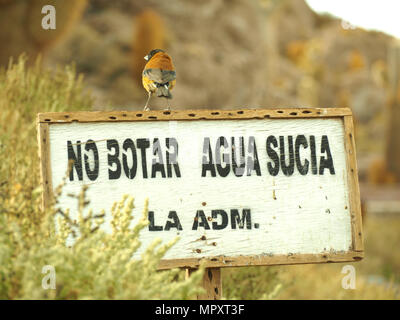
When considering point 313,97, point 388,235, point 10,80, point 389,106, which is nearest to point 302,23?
point 313,97

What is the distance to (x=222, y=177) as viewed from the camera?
2.40 meters

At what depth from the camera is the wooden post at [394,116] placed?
23.6 meters

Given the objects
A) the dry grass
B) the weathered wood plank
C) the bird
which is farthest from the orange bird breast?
the dry grass

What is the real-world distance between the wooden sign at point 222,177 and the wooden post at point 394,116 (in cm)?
2260

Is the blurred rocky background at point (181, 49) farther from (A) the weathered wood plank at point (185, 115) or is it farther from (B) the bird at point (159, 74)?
(A) the weathered wood plank at point (185, 115)

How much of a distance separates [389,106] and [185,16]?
10167 mm

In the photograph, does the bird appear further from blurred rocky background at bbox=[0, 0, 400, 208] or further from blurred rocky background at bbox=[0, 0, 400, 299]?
blurred rocky background at bbox=[0, 0, 400, 208]

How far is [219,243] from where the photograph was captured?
2344 millimetres

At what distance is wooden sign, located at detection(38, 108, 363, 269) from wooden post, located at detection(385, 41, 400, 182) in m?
22.6

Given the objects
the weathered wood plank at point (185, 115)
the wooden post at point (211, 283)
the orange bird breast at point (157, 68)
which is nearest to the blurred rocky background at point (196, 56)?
the orange bird breast at point (157, 68)

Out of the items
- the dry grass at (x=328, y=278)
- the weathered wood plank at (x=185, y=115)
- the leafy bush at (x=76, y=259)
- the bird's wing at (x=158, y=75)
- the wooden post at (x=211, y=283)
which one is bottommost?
the dry grass at (x=328, y=278)

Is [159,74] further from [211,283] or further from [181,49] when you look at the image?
[181,49]

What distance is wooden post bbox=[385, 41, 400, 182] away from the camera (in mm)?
23578
